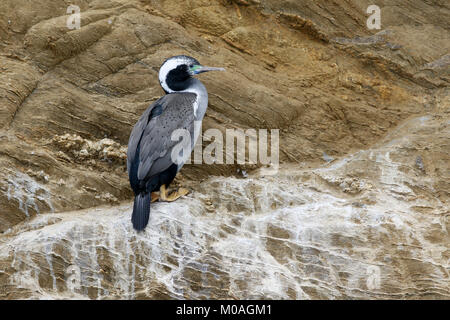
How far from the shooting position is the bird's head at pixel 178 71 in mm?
7707

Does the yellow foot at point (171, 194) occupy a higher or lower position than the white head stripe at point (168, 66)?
lower

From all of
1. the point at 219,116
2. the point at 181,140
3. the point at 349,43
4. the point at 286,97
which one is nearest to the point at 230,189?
the point at 181,140

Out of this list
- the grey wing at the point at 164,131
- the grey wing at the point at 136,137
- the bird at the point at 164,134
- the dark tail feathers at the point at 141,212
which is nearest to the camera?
the dark tail feathers at the point at 141,212

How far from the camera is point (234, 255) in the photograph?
6.38m

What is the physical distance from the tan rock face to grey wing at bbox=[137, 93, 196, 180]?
0.49 metres

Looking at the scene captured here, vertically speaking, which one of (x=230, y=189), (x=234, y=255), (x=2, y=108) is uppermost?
(x=2, y=108)

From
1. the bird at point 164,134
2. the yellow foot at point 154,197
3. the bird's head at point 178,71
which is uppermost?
the bird's head at point 178,71

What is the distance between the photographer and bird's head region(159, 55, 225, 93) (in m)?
7.71

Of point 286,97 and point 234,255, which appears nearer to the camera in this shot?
point 234,255

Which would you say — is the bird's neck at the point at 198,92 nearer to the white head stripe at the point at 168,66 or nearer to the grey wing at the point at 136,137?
the white head stripe at the point at 168,66

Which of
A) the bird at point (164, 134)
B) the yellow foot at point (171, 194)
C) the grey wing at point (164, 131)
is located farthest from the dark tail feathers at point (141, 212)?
the yellow foot at point (171, 194)

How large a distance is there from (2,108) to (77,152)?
112 cm

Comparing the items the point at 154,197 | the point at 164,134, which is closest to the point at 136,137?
the point at 164,134
